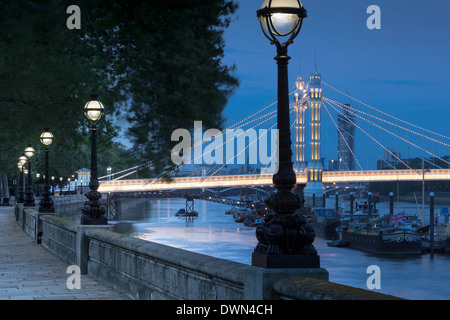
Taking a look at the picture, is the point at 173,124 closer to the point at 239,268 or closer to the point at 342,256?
the point at 239,268

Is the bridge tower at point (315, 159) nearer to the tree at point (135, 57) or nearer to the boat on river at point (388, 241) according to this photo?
the boat on river at point (388, 241)

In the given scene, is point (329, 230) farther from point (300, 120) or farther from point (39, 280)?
point (39, 280)

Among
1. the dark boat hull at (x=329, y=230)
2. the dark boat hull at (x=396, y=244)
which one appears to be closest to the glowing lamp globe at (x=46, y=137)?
the dark boat hull at (x=396, y=244)

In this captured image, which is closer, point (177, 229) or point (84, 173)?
point (177, 229)

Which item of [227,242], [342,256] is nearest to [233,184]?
[227,242]

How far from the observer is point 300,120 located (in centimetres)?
15312

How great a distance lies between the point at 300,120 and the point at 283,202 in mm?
146347

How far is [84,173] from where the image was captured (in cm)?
15325

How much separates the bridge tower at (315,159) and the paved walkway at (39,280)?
11380 centimetres

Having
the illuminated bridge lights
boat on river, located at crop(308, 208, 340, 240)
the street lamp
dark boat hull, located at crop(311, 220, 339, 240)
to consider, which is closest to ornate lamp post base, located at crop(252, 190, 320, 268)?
the street lamp

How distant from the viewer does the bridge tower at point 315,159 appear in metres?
135

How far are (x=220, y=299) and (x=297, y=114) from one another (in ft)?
475

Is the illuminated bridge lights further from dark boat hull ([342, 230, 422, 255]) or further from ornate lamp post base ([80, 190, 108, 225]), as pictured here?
ornate lamp post base ([80, 190, 108, 225])
